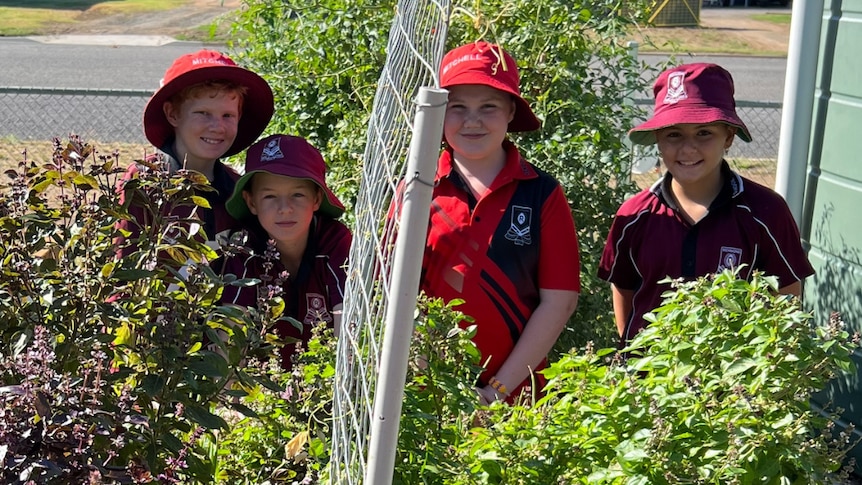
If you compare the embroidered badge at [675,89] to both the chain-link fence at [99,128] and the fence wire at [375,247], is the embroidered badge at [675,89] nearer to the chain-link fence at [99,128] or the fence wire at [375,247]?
the fence wire at [375,247]

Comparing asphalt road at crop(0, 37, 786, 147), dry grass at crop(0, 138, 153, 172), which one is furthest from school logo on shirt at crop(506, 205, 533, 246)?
dry grass at crop(0, 138, 153, 172)

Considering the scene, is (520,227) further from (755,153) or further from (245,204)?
(755,153)

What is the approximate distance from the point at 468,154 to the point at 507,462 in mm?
1554

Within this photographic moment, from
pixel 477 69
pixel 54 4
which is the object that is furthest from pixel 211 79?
pixel 54 4

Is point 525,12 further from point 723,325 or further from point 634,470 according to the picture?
point 634,470

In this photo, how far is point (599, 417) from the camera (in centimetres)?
195

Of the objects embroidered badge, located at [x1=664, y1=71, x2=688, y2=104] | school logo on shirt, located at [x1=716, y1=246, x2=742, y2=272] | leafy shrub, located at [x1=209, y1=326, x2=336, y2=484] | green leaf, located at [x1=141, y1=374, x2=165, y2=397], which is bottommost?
leafy shrub, located at [x1=209, y1=326, x2=336, y2=484]

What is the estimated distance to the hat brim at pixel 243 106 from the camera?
3.46 metres

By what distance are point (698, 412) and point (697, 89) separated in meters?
1.70

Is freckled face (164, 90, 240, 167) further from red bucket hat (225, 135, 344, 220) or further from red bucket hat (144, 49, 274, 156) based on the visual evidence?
red bucket hat (225, 135, 344, 220)

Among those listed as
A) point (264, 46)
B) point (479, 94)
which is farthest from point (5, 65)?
point (479, 94)

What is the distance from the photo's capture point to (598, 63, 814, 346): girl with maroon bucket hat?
3223 millimetres

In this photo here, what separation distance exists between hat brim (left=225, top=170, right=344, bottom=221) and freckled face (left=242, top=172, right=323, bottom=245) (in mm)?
36

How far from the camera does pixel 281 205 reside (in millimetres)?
3305
